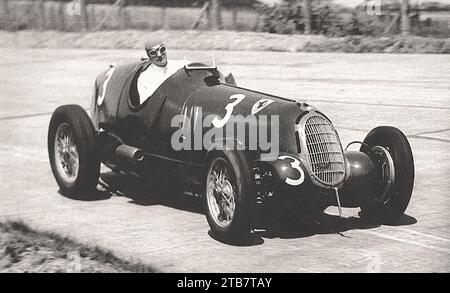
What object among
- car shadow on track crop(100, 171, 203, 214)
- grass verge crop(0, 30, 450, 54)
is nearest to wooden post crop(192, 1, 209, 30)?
grass verge crop(0, 30, 450, 54)

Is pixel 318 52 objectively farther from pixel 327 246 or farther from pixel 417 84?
pixel 327 246

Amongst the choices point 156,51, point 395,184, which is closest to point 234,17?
point 156,51

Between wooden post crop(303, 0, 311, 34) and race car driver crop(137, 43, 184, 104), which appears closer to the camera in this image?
race car driver crop(137, 43, 184, 104)

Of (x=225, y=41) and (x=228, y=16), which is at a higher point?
(x=228, y=16)

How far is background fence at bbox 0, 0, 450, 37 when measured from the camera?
24641mm

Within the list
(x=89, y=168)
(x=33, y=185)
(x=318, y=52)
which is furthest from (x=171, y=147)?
(x=318, y=52)

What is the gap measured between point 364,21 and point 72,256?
63.4 ft

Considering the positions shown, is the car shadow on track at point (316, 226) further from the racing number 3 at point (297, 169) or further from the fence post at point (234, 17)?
the fence post at point (234, 17)

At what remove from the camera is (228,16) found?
3023cm

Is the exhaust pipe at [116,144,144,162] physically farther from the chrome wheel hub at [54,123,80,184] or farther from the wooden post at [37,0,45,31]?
the wooden post at [37,0,45,31]

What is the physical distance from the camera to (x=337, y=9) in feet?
89.0

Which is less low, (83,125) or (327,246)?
(83,125)

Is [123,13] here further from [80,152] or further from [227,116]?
[227,116]

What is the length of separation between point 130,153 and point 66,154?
99cm
